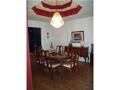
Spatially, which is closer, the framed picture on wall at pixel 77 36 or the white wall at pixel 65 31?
the white wall at pixel 65 31

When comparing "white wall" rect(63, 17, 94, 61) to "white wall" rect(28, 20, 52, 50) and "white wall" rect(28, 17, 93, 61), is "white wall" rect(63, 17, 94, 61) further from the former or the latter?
"white wall" rect(28, 20, 52, 50)

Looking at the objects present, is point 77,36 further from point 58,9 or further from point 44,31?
point 44,31

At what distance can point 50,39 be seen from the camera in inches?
239

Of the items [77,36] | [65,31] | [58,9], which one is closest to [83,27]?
[77,36]

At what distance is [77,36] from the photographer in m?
4.90

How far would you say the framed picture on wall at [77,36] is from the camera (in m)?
4.73

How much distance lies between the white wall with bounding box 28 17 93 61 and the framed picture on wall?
178 mm

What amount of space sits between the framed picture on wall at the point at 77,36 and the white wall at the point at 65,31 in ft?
0.58

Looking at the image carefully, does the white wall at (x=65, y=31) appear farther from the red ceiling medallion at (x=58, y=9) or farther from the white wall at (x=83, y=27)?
the red ceiling medallion at (x=58, y=9)

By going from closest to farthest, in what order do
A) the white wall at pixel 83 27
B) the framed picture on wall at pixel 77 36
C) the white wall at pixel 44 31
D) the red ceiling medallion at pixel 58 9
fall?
1. the red ceiling medallion at pixel 58 9
2. the white wall at pixel 83 27
3. the framed picture on wall at pixel 77 36
4. the white wall at pixel 44 31

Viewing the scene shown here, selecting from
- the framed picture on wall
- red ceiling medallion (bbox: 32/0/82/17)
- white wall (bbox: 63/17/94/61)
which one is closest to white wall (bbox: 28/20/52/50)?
white wall (bbox: 63/17/94/61)

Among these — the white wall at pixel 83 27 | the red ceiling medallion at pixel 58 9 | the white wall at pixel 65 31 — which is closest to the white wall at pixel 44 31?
the white wall at pixel 65 31
